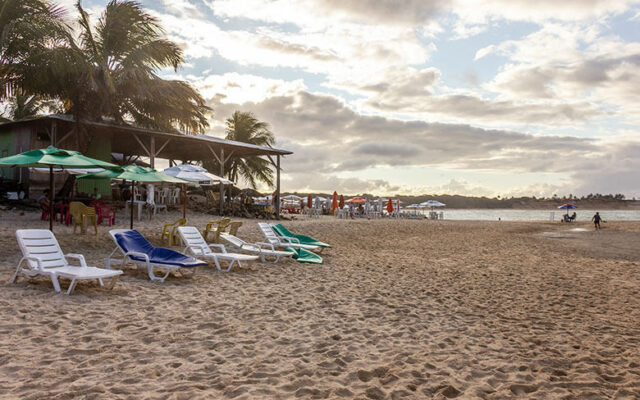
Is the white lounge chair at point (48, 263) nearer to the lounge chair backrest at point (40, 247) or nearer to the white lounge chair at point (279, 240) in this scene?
the lounge chair backrest at point (40, 247)

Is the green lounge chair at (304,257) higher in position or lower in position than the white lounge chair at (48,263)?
lower

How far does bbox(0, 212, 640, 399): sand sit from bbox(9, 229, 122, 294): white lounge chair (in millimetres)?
212

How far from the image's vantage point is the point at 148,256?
A: 260 inches

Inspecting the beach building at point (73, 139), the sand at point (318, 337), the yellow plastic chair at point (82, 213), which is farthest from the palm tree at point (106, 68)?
the sand at point (318, 337)

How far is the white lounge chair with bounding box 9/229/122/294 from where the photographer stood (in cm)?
530

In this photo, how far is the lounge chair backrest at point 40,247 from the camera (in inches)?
223

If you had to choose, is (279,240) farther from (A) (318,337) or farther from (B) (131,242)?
(A) (318,337)

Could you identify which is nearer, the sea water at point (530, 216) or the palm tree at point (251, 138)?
the palm tree at point (251, 138)

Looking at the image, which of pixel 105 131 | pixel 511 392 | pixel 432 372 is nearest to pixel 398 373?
pixel 432 372

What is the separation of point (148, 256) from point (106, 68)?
11.4 metres

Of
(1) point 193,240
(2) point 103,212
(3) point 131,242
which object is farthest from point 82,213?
(3) point 131,242

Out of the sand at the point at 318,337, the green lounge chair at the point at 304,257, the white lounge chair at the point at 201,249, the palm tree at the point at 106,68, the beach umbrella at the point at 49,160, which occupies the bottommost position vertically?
the sand at the point at 318,337

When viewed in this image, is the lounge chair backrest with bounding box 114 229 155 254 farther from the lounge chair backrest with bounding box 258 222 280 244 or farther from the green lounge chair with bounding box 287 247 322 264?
the lounge chair backrest with bounding box 258 222 280 244

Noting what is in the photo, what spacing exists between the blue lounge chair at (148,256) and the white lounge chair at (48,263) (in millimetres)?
715
